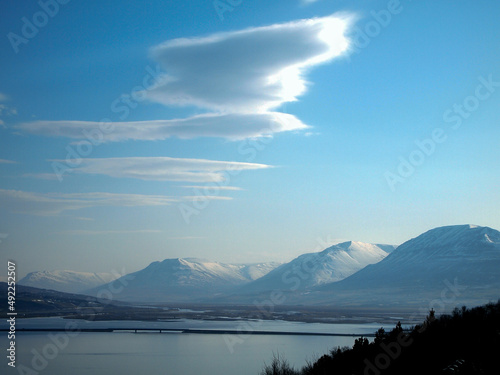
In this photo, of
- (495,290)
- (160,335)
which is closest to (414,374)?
(160,335)

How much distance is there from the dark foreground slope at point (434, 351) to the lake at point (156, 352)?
12031 millimetres

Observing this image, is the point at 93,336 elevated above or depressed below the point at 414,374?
below

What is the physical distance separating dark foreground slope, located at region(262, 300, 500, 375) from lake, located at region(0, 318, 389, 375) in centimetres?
1203

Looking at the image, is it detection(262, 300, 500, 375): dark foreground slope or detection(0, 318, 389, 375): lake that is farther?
detection(0, 318, 389, 375): lake

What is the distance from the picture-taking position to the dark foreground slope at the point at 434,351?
16.2 m

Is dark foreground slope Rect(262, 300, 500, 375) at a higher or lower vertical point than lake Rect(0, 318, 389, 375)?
higher

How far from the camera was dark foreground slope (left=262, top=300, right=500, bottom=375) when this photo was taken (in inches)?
637

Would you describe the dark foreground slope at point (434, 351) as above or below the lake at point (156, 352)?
above

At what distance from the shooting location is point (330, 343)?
62.8 m

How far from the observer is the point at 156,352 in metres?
54.1

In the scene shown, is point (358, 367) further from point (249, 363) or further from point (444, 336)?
point (249, 363)

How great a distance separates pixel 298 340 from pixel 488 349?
172 ft

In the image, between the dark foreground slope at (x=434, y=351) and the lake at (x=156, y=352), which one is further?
the lake at (x=156, y=352)

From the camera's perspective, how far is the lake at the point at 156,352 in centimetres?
4319
